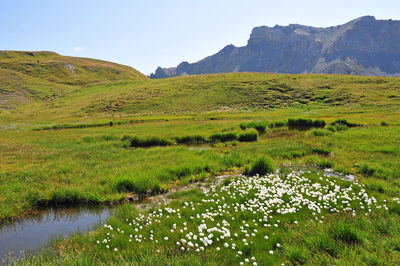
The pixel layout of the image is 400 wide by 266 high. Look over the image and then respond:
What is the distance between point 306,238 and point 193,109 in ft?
235

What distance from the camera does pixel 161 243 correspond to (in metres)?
7.48

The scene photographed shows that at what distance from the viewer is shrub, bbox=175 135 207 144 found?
30.5 m

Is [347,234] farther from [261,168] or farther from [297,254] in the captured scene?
[261,168]

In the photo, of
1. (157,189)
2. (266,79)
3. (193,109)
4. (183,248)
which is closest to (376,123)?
(157,189)

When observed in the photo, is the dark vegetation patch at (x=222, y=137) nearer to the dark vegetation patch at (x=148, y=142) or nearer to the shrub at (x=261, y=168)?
the dark vegetation patch at (x=148, y=142)

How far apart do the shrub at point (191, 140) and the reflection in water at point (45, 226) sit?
19175mm

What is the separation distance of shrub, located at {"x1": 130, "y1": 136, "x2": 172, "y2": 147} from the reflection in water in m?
17.4

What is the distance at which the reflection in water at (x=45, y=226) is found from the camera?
861 centimetres

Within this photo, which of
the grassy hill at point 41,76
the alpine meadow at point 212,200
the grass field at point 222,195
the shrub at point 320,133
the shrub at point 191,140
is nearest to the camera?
the grass field at point 222,195

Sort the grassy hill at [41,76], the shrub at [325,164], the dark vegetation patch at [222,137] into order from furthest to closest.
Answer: the grassy hill at [41,76] < the dark vegetation patch at [222,137] < the shrub at [325,164]

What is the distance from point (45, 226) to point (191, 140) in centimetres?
2184

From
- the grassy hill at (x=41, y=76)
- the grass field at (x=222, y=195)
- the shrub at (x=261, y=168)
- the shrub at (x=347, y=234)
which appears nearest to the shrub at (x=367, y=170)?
the grass field at (x=222, y=195)

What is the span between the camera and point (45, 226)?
10109mm

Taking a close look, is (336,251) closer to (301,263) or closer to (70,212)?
(301,263)
